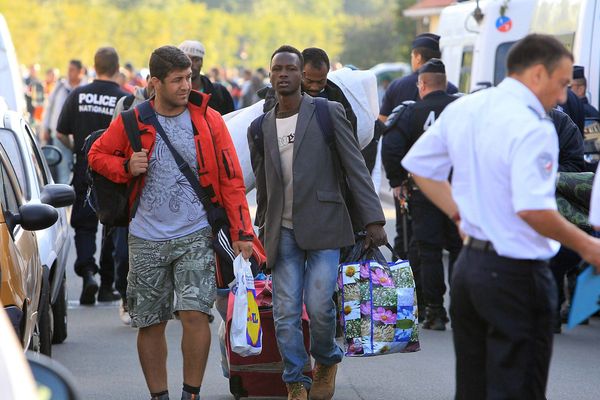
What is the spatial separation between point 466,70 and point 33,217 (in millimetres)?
10286

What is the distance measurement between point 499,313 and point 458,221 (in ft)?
1.53

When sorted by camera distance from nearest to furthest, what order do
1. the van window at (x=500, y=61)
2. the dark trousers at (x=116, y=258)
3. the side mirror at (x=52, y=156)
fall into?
the dark trousers at (x=116, y=258) → the side mirror at (x=52, y=156) → the van window at (x=500, y=61)

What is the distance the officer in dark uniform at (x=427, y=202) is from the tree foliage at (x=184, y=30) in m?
52.6

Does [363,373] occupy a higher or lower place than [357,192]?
lower

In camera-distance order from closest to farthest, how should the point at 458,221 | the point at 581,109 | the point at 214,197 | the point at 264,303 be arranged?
the point at 458,221
the point at 214,197
the point at 264,303
the point at 581,109

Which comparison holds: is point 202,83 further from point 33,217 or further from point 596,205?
point 596,205

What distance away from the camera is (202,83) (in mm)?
10273

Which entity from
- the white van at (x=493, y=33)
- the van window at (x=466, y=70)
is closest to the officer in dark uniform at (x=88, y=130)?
the white van at (x=493, y=33)

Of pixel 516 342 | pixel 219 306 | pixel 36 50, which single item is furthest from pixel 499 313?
pixel 36 50

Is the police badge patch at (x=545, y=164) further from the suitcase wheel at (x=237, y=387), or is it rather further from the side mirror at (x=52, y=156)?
the side mirror at (x=52, y=156)

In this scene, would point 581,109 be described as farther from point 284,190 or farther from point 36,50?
point 36,50

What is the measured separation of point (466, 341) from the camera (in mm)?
5355

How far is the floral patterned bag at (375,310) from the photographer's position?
7.50m

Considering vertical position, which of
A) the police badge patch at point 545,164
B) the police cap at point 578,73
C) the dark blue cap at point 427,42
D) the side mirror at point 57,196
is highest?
the police badge patch at point 545,164
